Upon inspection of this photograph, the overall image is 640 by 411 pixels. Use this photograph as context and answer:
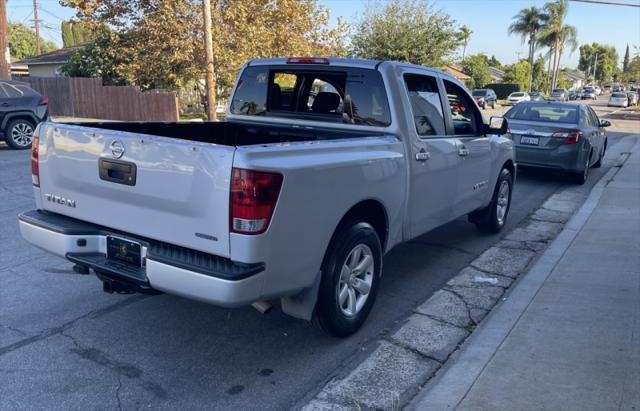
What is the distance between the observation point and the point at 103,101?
76.5 ft

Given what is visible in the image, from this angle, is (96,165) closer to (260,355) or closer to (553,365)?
(260,355)

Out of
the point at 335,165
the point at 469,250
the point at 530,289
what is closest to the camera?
the point at 335,165

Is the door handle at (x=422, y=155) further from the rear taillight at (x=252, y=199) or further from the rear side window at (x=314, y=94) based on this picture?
the rear taillight at (x=252, y=199)

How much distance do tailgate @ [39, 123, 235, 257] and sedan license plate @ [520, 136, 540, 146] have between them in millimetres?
9163

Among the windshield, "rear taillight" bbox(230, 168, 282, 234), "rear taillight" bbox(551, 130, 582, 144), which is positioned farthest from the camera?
the windshield

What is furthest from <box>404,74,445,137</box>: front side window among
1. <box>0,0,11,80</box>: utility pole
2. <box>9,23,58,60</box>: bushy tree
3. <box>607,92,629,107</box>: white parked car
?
<box>9,23,58,60</box>: bushy tree

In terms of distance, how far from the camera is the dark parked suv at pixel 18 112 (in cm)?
1323

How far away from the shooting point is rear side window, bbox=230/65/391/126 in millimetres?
4660

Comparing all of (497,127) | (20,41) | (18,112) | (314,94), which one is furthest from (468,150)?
(20,41)

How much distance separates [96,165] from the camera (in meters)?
3.51

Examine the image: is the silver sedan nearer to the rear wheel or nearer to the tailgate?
the rear wheel

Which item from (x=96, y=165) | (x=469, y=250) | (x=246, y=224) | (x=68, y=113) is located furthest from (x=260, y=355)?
(x=68, y=113)

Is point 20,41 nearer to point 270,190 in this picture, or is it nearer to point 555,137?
point 555,137

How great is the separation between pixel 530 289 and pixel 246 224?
130 inches
